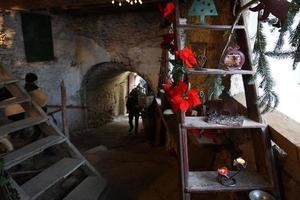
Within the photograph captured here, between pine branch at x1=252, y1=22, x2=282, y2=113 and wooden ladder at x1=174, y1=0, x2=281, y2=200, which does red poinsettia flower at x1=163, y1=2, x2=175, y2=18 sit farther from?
pine branch at x1=252, y1=22, x2=282, y2=113

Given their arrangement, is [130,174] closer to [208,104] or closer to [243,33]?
[208,104]

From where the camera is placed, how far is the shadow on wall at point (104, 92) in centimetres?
819

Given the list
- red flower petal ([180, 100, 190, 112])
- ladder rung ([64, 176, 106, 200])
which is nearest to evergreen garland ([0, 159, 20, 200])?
ladder rung ([64, 176, 106, 200])

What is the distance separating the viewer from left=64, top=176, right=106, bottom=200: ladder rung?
3217mm

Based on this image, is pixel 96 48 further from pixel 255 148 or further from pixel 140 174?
pixel 255 148

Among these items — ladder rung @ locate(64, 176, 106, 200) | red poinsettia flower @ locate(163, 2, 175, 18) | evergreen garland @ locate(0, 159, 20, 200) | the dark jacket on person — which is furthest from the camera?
the dark jacket on person

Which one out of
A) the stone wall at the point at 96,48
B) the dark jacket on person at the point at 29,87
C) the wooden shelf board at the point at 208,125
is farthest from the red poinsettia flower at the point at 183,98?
the stone wall at the point at 96,48

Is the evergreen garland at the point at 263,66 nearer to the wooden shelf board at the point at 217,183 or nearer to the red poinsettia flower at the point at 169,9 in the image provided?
the wooden shelf board at the point at 217,183

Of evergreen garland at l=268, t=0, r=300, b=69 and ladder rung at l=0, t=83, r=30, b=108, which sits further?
ladder rung at l=0, t=83, r=30, b=108

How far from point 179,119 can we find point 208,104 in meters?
0.43

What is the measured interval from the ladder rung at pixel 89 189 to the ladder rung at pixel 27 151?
0.56m

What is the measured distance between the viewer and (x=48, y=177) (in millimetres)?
3148

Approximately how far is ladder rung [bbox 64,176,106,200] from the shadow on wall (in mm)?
4510

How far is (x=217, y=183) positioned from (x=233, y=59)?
821 mm
